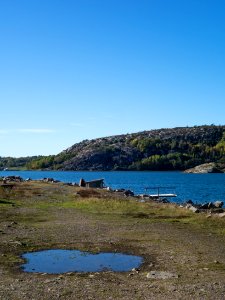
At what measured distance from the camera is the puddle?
15702 mm

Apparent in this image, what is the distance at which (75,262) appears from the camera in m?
16.8

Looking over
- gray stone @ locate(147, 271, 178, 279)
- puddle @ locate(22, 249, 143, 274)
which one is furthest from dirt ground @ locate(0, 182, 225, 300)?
puddle @ locate(22, 249, 143, 274)

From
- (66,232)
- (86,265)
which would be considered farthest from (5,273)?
(66,232)

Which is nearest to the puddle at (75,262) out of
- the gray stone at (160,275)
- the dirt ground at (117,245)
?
the dirt ground at (117,245)

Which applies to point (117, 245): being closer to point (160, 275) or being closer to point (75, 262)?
point (75, 262)

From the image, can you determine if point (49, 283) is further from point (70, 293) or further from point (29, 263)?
point (29, 263)

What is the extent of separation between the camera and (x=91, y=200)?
41.1 metres

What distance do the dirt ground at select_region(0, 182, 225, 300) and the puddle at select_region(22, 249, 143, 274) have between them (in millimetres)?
504

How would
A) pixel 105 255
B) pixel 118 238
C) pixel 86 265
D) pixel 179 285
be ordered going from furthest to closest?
pixel 118 238, pixel 105 255, pixel 86 265, pixel 179 285

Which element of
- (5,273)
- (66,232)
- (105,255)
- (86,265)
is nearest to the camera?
(5,273)

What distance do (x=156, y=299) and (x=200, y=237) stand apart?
447 inches

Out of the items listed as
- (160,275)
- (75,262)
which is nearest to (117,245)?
(75,262)

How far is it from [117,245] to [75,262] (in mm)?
3610

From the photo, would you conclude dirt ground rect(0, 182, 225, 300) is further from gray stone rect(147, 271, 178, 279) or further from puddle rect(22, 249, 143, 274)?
puddle rect(22, 249, 143, 274)
